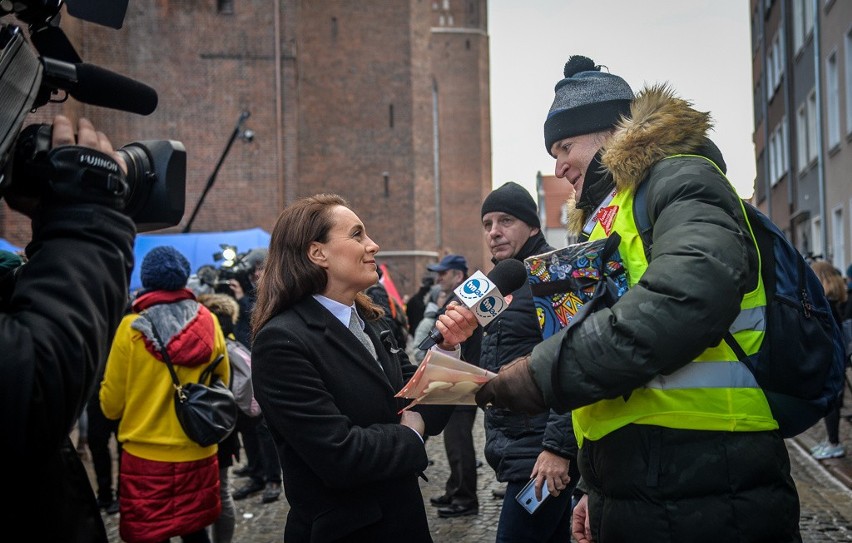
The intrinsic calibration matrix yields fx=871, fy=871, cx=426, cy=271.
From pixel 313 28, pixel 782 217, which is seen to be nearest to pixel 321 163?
pixel 313 28

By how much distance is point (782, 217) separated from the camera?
2789 centimetres

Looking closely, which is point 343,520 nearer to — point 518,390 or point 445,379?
point 445,379

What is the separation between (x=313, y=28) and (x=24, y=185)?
31551 mm

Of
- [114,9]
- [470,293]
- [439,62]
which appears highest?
[439,62]

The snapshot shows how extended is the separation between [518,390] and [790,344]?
640 millimetres

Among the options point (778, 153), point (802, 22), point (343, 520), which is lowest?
point (343, 520)

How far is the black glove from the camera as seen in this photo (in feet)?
6.18

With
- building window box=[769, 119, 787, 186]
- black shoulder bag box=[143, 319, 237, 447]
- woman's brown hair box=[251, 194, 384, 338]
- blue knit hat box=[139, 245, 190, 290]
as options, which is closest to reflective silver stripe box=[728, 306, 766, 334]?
woman's brown hair box=[251, 194, 384, 338]

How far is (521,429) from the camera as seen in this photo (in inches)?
158

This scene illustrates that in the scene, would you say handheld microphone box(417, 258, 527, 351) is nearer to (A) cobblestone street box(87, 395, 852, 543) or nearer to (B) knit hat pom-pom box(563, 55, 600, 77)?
(B) knit hat pom-pom box(563, 55, 600, 77)

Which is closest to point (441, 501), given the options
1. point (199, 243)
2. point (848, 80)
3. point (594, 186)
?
point (594, 186)

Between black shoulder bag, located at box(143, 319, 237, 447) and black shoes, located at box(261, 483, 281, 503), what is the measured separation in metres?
3.16

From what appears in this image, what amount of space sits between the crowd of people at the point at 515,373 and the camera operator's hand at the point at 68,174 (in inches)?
0.4

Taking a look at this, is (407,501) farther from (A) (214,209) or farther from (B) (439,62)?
(B) (439,62)
